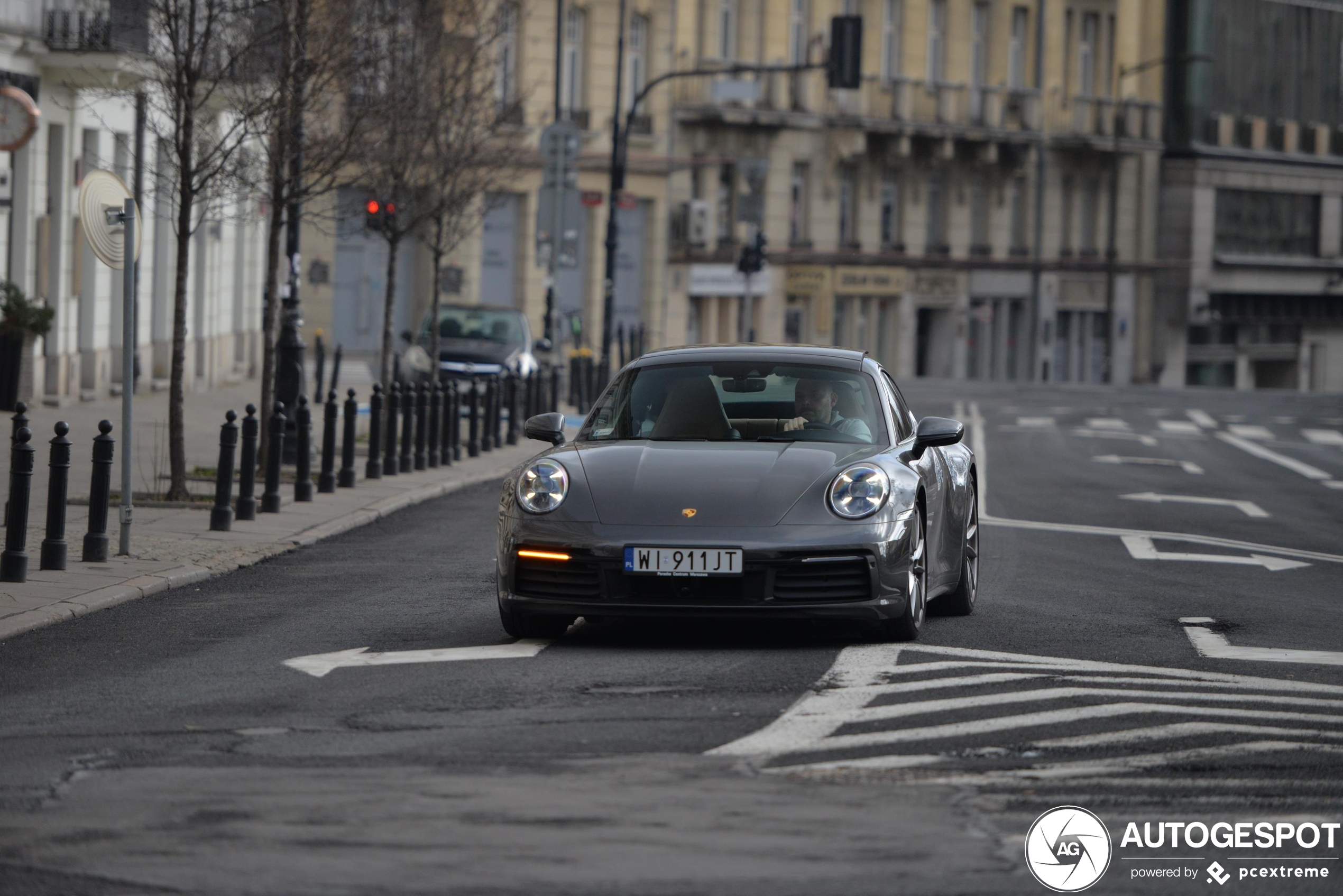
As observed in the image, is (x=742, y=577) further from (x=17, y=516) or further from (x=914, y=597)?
(x=17, y=516)

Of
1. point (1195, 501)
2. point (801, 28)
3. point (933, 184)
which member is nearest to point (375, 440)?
point (1195, 501)

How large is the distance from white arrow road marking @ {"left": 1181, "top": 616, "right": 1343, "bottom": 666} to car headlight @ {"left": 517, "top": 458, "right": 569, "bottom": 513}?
9.22ft

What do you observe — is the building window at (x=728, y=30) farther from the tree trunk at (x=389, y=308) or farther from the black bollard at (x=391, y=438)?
the black bollard at (x=391, y=438)

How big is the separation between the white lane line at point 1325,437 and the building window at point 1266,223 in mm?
35354

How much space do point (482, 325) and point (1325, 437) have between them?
13959mm

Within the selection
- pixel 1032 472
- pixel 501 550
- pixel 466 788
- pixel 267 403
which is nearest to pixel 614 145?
pixel 1032 472

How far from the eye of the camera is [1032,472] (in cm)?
2483

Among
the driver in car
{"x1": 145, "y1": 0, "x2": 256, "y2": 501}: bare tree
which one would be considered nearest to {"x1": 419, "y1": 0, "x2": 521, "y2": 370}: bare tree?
{"x1": 145, "y1": 0, "x2": 256, "y2": 501}: bare tree

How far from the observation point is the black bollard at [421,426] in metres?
22.0

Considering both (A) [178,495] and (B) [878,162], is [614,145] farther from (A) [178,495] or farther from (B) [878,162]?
(A) [178,495]

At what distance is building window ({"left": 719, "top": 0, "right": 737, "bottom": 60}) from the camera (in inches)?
2400

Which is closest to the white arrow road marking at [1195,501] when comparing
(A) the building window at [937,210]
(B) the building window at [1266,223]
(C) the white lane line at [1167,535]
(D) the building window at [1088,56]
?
(C) the white lane line at [1167,535]

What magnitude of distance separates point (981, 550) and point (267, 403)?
7.35m

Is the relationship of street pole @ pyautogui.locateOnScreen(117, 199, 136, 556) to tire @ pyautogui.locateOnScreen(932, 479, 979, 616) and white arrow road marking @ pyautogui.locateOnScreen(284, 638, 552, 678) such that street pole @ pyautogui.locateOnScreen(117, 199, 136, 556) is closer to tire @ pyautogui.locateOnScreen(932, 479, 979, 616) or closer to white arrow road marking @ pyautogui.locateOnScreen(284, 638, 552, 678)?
white arrow road marking @ pyautogui.locateOnScreen(284, 638, 552, 678)
